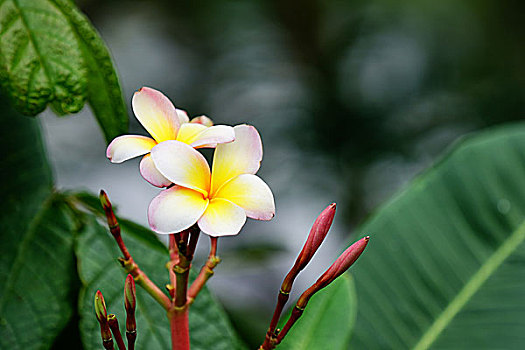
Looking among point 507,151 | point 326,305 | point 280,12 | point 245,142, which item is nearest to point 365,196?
point 280,12

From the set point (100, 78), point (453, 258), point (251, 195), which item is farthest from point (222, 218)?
point (453, 258)

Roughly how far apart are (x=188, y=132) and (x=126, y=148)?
0.14 ft

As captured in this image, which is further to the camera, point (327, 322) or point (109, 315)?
point (327, 322)

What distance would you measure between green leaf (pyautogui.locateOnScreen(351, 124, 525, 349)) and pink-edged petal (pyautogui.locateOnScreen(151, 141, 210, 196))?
0.30 m

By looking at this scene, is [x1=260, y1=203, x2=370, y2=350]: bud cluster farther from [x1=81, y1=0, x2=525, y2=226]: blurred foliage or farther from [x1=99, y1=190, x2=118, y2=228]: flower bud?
[x1=81, y1=0, x2=525, y2=226]: blurred foliage

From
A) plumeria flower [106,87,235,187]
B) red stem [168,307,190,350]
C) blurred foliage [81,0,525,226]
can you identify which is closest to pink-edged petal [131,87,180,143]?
plumeria flower [106,87,235,187]

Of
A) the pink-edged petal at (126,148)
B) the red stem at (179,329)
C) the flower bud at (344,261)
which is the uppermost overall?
the pink-edged petal at (126,148)

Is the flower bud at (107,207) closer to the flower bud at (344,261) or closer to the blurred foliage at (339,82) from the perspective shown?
the flower bud at (344,261)

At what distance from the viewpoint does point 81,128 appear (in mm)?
1746

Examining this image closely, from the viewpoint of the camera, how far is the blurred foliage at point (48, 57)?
0.35 m

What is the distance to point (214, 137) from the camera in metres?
0.32

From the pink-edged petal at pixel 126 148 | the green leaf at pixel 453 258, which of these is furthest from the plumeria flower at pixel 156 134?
the green leaf at pixel 453 258

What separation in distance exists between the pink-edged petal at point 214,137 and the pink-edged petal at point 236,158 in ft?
0.05

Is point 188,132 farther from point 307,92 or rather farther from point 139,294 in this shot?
point 307,92
